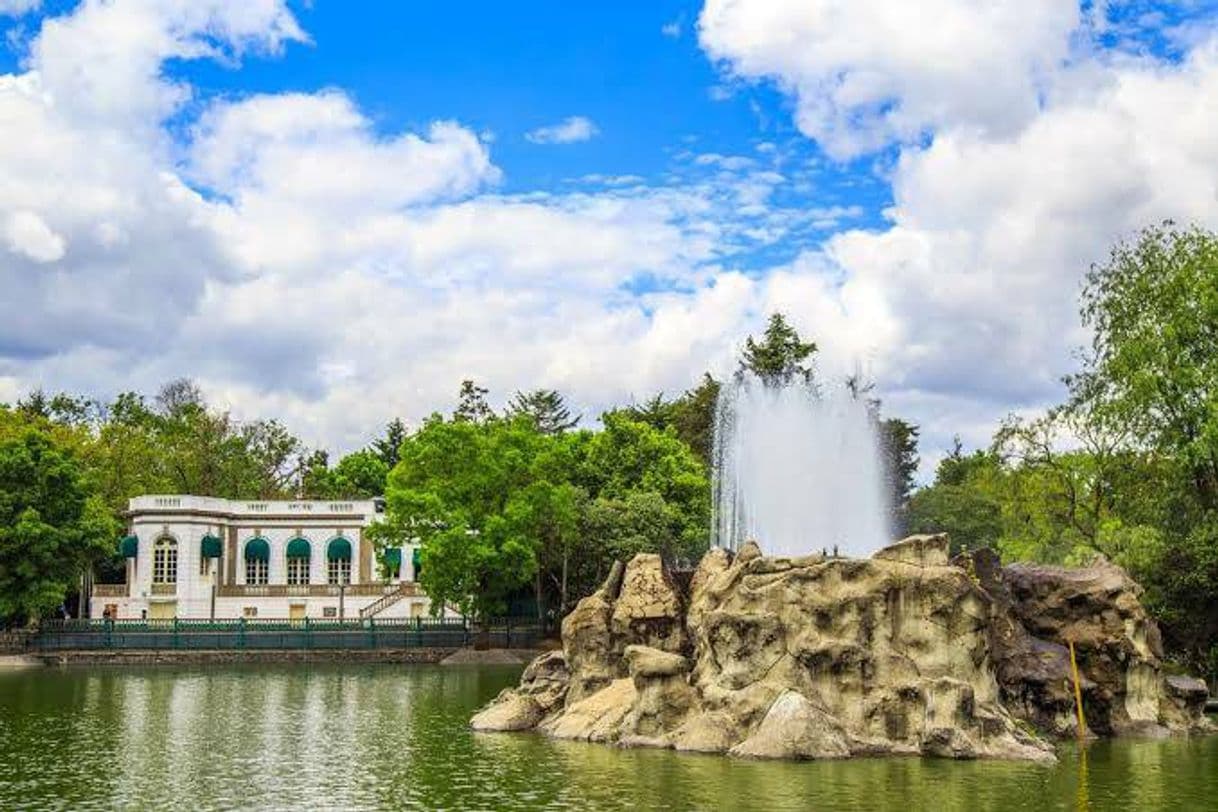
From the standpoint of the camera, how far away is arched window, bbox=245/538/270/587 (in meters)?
84.8

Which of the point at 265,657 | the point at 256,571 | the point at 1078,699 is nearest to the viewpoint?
the point at 1078,699

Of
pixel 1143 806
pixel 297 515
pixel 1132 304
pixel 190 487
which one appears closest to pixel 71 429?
pixel 190 487

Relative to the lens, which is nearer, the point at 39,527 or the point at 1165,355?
the point at 1165,355

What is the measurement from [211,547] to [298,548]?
5628 millimetres

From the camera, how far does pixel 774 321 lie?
97.6m

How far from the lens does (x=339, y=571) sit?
85.8 meters

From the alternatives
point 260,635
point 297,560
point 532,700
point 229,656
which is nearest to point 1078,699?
point 532,700

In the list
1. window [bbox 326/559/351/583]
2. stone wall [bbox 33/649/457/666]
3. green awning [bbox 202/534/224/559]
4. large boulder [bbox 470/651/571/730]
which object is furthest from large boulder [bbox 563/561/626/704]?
window [bbox 326/559/351/583]

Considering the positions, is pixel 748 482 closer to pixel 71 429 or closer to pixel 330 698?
pixel 330 698

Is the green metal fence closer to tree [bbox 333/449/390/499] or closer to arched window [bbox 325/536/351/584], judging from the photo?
arched window [bbox 325/536/351/584]

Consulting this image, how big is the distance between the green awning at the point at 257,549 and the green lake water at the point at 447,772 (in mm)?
41564

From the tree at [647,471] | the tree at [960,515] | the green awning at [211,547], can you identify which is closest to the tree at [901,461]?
the tree at [960,515]

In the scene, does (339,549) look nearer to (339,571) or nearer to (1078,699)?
(339,571)

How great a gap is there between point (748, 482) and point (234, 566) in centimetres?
4870
